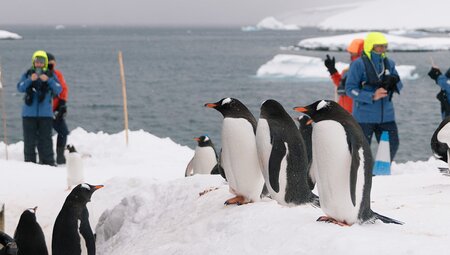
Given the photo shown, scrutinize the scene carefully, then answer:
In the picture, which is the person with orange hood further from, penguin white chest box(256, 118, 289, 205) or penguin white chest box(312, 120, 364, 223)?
penguin white chest box(312, 120, 364, 223)

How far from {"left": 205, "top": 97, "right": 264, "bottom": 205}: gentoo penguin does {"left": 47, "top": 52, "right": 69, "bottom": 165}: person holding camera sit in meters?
5.25

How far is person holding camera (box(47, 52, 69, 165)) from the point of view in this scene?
29.9 ft

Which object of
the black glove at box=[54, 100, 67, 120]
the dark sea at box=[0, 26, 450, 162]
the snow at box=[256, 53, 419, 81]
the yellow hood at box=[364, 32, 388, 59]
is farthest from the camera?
the snow at box=[256, 53, 419, 81]

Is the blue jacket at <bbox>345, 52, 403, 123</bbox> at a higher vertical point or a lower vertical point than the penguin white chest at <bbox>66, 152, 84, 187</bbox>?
higher

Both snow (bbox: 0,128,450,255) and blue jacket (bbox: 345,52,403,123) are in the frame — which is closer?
snow (bbox: 0,128,450,255)

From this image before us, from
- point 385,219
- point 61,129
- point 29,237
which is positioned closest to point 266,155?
point 385,219

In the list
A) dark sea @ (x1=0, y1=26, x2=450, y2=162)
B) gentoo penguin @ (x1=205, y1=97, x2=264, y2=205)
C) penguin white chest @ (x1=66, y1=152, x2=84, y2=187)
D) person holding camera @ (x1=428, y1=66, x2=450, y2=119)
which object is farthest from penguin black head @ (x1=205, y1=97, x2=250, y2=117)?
dark sea @ (x1=0, y1=26, x2=450, y2=162)

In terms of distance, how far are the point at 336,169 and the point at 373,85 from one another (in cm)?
329

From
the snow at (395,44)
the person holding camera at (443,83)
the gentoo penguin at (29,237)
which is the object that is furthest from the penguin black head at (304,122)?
the snow at (395,44)

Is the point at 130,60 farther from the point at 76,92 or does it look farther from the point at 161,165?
the point at 161,165

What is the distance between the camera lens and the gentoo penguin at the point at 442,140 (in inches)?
209

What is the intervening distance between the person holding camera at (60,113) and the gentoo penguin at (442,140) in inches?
207

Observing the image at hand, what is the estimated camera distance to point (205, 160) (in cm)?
703

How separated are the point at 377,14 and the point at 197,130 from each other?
458ft
